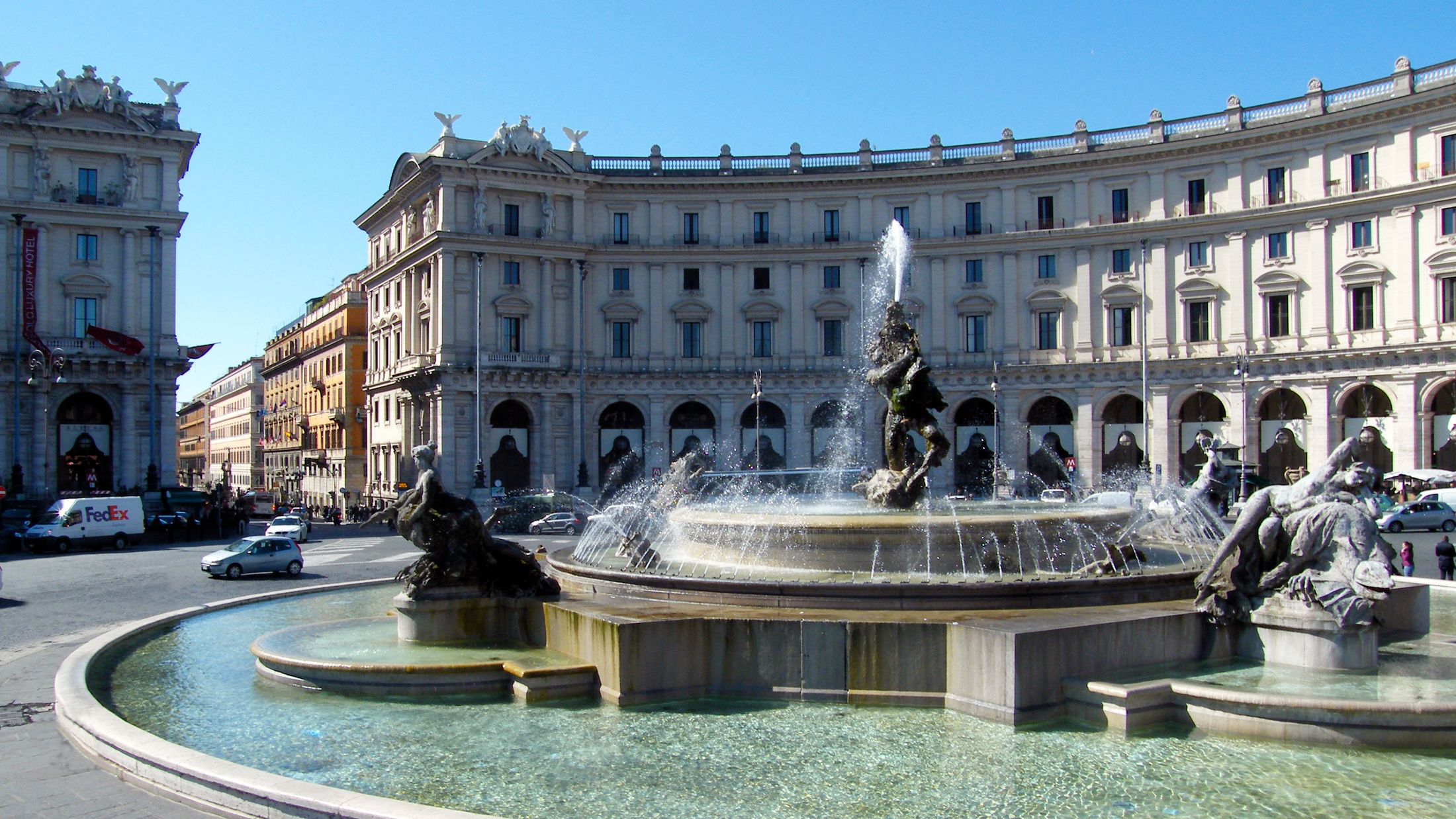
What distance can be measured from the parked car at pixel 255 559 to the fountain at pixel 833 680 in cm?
1190

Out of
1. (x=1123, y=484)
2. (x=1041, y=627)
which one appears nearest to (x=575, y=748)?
(x=1041, y=627)

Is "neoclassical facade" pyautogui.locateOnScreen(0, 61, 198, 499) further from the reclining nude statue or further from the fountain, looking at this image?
the reclining nude statue

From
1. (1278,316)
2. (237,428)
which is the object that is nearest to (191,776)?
(1278,316)

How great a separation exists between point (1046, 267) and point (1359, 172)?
15548mm

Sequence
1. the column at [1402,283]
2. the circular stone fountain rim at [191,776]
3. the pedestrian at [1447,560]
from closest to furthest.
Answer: the circular stone fountain rim at [191,776]
the pedestrian at [1447,560]
the column at [1402,283]

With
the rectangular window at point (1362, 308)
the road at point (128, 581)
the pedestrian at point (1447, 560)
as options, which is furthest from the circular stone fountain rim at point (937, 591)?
the rectangular window at point (1362, 308)

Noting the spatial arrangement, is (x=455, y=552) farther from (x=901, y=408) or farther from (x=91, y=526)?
(x=91, y=526)

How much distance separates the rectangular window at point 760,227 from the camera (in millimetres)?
65375

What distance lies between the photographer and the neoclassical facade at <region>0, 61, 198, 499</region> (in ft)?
179

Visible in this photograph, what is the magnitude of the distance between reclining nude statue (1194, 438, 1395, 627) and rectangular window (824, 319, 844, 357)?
51.8 metres

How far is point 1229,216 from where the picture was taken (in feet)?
185

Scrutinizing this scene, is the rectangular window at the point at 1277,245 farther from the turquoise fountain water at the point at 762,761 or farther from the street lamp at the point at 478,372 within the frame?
the turquoise fountain water at the point at 762,761

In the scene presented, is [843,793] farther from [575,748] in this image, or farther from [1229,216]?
[1229,216]

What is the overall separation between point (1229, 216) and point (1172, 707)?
52.3 m
